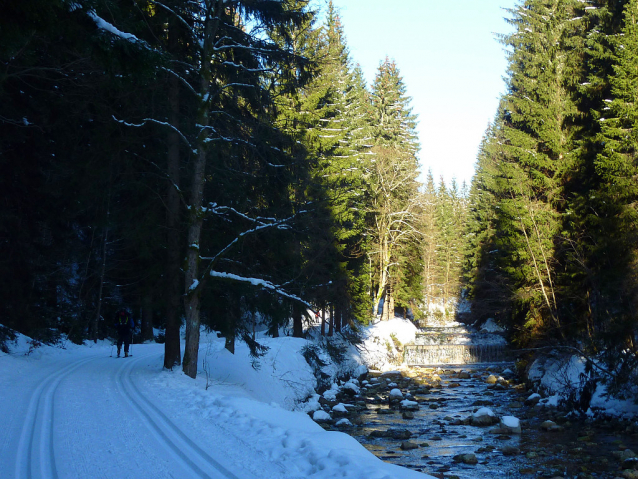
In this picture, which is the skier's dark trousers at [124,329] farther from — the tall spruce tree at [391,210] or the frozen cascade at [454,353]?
the tall spruce tree at [391,210]

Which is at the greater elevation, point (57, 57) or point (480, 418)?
point (57, 57)

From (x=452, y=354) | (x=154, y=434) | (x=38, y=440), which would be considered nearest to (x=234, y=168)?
(x=154, y=434)

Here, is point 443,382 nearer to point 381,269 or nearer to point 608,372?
point 608,372

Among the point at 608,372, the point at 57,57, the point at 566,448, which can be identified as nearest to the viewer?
A: the point at 57,57

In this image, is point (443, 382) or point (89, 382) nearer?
point (89, 382)

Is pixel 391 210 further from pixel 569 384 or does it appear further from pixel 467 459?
pixel 467 459

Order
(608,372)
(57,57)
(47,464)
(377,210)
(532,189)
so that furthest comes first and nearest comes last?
(377,210), (532,189), (608,372), (57,57), (47,464)

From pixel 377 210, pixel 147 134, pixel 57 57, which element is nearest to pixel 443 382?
pixel 377 210

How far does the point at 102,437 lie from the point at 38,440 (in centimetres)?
76

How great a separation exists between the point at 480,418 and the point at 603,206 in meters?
8.93

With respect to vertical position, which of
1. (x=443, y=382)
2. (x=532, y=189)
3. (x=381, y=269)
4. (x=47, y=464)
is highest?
(x=532, y=189)

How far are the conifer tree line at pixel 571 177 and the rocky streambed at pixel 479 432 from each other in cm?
274

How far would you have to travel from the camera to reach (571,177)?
21844 mm

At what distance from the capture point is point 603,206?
1786 centimetres
